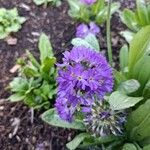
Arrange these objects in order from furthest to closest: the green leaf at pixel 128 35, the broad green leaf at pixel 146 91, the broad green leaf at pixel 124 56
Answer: the green leaf at pixel 128 35 < the broad green leaf at pixel 124 56 < the broad green leaf at pixel 146 91

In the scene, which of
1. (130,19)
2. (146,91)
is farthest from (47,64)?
(130,19)

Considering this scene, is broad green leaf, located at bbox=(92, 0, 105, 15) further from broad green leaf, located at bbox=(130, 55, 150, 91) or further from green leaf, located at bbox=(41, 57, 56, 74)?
broad green leaf, located at bbox=(130, 55, 150, 91)

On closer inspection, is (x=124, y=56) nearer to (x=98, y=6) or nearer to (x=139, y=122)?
(x=139, y=122)

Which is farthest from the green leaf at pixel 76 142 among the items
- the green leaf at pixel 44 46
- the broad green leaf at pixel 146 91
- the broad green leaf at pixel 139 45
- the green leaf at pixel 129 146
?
the green leaf at pixel 44 46

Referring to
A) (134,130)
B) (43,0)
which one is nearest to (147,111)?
(134,130)

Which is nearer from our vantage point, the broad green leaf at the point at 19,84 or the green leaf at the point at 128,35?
the broad green leaf at the point at 19,84

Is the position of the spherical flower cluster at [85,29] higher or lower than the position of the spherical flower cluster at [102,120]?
higher

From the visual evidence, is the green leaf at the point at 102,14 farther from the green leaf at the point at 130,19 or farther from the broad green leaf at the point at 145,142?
the broad green leaf at the point at 145,142
